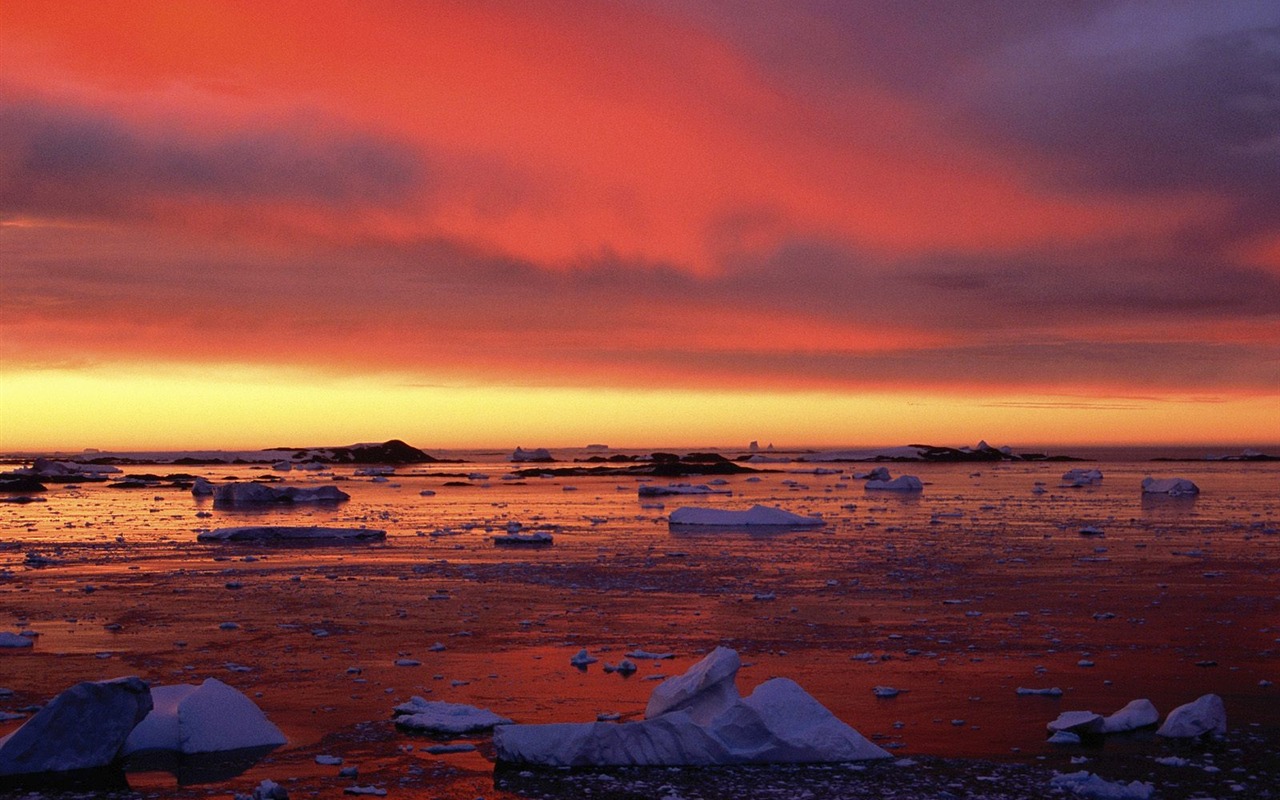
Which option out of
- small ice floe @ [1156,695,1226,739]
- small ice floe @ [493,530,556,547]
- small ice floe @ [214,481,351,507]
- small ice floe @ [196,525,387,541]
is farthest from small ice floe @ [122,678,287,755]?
small ice floe @ [214,481,351,507]

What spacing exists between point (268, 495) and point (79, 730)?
111ft

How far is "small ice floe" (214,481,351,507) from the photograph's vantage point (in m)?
39.5

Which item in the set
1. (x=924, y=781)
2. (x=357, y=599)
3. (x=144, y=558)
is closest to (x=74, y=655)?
(x=357, y=599)

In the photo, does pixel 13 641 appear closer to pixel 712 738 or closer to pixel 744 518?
pixel 712 738

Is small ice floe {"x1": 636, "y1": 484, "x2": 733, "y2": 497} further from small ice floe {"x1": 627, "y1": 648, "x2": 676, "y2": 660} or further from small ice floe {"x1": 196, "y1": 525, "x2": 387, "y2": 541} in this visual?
small ice floe {"x1": 627, "y1": 648, "x2": 676, "y2": 660}

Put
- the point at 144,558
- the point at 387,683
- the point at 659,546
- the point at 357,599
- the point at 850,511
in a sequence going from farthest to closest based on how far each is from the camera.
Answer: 1. the point at 850,511
2. the point at 659,546
3. the point at 144,558
4. the point at 357,599
5. the point at 387,683

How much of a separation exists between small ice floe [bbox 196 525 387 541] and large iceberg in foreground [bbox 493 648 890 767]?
57.8ft

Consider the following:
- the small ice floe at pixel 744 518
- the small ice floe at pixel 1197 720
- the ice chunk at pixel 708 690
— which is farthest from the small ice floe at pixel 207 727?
the small ice floe at pixel 744 518

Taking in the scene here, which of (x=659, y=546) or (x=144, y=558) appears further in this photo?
(x=659, y=546)

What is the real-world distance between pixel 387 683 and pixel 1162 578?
39.5 ft

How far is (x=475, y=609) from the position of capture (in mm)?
14031

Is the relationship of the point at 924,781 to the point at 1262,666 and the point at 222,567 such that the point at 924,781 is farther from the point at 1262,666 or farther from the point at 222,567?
the point at 222,567

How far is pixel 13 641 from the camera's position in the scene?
37.7 ft

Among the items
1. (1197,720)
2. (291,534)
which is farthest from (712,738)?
(291,534)
